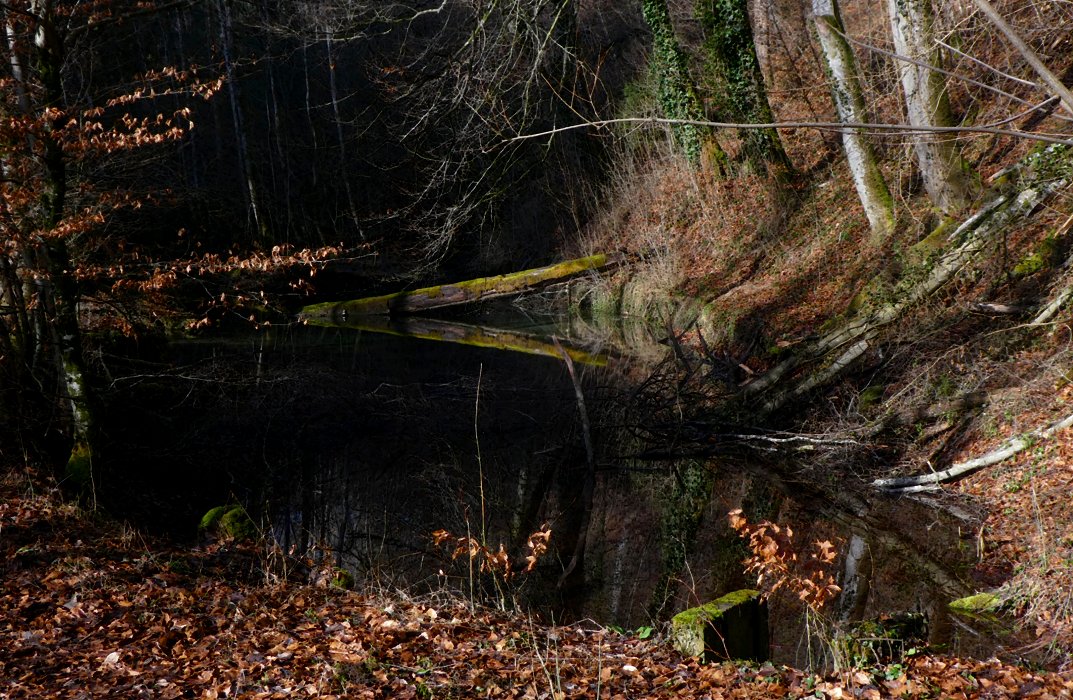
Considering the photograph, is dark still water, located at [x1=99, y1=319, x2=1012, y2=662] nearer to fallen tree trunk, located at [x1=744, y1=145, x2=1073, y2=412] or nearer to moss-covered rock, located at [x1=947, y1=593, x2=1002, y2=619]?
moss-covered rock, located at [x1=947, y1=593, x2=1002, y2=619]

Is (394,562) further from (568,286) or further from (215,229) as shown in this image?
(215,229)

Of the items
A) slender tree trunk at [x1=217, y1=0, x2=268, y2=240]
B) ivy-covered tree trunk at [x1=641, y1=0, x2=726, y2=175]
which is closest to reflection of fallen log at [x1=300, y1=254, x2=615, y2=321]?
ivy-covered tree trunk at [x1=641, y1=0, x2=726, y2=175]

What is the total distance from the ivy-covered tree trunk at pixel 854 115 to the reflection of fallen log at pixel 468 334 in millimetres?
4740

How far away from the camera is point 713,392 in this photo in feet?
32.7

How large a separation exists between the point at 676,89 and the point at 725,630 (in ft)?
43.0

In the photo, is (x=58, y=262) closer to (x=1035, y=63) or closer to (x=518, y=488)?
(x=518, y=488)

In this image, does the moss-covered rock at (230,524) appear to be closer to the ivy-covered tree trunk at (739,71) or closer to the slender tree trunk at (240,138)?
the ivy-covered tree trunk at (739,71)

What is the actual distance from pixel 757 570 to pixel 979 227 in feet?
14.4

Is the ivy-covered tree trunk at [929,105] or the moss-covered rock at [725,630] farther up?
the ivy-covered tree trunk at [929,105]

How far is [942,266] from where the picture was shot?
26.9 ft

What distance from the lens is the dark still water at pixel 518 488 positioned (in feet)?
20.2

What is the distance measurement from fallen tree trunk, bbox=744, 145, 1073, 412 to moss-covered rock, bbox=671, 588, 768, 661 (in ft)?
13.7

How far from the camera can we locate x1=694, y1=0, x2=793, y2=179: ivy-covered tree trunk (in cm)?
1433

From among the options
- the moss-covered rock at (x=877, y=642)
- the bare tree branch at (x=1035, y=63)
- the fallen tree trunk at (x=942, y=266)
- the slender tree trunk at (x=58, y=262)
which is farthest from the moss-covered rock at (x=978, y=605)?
the slender tree trunk at (x=58, y=262)
